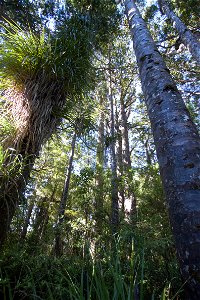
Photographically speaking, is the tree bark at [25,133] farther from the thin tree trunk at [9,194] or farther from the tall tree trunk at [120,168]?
the tall tree trunk at [120,168]

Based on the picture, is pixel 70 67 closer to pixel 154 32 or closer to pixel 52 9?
pixel 52 9

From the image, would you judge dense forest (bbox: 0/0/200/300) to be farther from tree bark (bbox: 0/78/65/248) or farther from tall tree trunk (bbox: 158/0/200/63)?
tall tree trunk (bbox: 158/0/200/63)

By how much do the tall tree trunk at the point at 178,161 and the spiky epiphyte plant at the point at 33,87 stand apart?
0.94 metres

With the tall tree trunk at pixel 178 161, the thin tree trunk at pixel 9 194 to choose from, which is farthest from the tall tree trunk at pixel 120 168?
the tall tree trunk at pixel 178 161

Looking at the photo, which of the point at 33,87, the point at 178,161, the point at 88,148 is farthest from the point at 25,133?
the point at 178,161

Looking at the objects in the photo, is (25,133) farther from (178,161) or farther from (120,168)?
(120,168)

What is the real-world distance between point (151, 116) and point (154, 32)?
28.8 feet

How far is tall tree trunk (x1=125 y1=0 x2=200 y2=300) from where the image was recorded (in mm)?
1070

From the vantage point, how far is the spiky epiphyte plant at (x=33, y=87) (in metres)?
1.96

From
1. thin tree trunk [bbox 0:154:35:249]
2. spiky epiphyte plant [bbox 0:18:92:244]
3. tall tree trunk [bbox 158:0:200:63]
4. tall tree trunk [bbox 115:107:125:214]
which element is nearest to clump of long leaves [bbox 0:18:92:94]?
spiky epiphyte plant [bbox 0:18:92:244]

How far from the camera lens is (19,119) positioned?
2174mm

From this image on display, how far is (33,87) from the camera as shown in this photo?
95.2 inches

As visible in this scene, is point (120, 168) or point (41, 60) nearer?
point (41, 60)

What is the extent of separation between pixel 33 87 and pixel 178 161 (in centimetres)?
174
